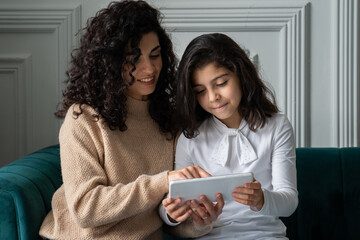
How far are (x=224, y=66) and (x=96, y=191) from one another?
1.70 ft

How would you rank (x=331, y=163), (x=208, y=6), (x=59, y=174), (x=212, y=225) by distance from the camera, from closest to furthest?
(x=212, y=225) < (x=59, y=174) < (x=331, y=163) < (x=208, y=6)

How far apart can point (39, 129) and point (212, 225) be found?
1170 mm

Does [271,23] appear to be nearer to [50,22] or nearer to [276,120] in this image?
[276,120]

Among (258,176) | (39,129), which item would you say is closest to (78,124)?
(258,176)

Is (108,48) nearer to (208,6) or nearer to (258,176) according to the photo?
(258,176)

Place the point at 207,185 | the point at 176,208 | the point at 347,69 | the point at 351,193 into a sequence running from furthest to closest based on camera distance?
the point at 347,69 → the point at 351,193 → the point at 176,208 → the point at 207,185

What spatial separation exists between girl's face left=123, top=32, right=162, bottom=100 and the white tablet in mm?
389

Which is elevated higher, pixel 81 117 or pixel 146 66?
pixel 146 66

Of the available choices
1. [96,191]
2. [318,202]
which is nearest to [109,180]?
[96,191]

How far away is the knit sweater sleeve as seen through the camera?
1.32 meters

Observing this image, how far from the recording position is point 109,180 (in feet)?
4.68

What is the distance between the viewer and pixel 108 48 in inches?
56.7

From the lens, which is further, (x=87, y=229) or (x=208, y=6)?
(x=208, y=6)

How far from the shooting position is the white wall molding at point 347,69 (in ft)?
7.28
